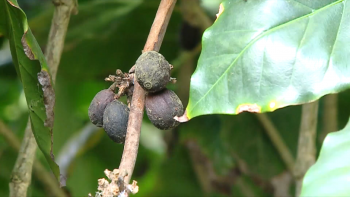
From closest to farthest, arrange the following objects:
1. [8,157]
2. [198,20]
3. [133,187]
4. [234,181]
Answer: [133,187] → [198,20] → [8,157] → [234,181]

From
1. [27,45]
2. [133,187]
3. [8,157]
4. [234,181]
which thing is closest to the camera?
[133,187]

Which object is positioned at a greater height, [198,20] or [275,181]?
[198,20]

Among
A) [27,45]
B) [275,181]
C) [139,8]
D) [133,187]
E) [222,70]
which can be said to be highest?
[139,8]

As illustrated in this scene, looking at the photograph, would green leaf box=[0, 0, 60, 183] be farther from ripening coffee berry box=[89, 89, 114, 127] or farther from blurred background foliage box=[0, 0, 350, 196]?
blurred background foliage box=[0, 0, 350, 196]

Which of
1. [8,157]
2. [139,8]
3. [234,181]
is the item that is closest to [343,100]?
[234,181]

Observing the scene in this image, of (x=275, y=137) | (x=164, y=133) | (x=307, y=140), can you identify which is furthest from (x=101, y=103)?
(x=164, y=133)

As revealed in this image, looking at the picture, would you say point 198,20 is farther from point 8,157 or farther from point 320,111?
point 8,157

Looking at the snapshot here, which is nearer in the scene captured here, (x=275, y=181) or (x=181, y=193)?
(x=275, y=181)
